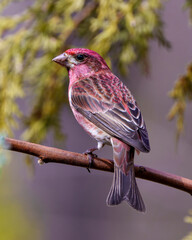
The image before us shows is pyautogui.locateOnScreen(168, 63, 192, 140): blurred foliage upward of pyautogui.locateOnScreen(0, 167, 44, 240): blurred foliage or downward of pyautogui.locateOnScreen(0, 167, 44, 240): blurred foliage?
upward

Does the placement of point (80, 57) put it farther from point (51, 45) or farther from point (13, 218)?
point (13, 218)

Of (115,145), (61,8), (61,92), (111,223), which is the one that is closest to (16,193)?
(111,223)

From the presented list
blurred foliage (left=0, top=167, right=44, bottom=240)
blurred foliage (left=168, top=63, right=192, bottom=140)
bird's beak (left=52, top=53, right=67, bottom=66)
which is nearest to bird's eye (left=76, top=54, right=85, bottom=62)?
bird's beak (left=52, top=53, right=67, bottom=66)

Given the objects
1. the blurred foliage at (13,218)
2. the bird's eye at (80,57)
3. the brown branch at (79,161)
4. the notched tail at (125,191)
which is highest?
the bird's eye at (80,57)

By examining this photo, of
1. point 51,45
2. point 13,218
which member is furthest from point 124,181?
point 13,218

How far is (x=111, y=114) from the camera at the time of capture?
11.7 feet

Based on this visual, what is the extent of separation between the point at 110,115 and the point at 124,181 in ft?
1.95

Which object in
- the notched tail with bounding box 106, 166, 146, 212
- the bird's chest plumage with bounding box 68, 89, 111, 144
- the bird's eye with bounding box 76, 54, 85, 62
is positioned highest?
the bird's eye with bounding box 76, 54, 85, 62

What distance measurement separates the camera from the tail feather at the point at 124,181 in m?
3.05

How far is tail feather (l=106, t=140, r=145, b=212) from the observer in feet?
10.00

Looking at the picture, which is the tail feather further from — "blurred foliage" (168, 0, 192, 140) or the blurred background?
the blurred background

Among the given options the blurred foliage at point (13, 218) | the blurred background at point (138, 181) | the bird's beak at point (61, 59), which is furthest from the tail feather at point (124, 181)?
the blurred background at point (138, 181)

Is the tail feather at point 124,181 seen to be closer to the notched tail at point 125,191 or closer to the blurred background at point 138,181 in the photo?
the notched tail at point 125,191

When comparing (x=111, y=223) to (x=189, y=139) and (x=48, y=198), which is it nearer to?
(x=48, y=198)
